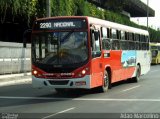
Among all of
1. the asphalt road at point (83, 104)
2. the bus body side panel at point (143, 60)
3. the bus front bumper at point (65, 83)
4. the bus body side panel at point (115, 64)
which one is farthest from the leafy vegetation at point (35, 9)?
the bus front bumper at point (65, 83)

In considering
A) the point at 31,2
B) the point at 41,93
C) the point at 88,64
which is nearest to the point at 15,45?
the point at 31,2

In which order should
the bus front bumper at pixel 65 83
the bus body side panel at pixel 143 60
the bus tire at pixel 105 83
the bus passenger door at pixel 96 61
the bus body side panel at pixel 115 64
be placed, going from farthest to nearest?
the bus body side panel at pixel 143 60, the bus body side panel at pixel 115 64, the bus tire at pixel 105 83, the bus passenger door at pixel 96 61, the bus front bumper at pixel 65 83

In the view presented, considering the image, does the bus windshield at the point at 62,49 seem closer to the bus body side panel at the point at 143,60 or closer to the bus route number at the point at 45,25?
the bus route number at the point at 45,25

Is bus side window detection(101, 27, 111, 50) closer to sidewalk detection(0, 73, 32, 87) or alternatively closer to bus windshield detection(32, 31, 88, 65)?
bus windshield detection(32, 31, 88, 65)

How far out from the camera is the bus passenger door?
57.6 feet

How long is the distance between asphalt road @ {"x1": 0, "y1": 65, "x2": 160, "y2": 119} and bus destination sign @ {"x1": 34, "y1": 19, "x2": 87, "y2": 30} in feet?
8.49

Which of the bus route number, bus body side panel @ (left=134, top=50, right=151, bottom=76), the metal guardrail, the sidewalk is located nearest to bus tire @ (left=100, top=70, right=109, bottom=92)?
the bus route number

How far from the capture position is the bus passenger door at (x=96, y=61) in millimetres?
17547

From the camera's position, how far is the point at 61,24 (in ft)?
57.5

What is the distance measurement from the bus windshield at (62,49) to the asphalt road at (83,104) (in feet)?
4.58

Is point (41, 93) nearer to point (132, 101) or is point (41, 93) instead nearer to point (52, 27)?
point (52, 27)

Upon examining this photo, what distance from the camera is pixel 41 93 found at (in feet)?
63.8

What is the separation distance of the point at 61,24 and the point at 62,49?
3.11 feet

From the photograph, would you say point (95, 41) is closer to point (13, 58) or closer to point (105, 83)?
point (105, 83)
